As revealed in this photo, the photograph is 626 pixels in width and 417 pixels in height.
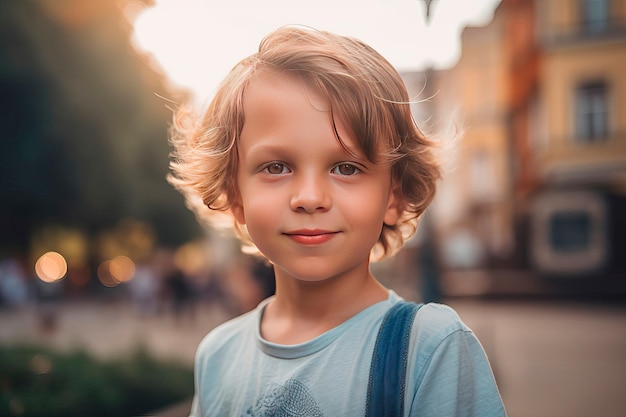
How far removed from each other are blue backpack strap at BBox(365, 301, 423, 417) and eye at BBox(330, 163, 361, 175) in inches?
11.5

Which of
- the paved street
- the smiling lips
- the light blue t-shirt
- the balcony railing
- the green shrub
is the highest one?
the balcony railing

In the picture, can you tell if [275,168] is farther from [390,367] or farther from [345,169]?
[390,367]

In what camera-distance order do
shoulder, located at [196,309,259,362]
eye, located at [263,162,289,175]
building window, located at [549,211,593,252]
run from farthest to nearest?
building window, located at [549,211,593,252], shoulder, located at [196,309,259,362], eye, located at [263,162,289,175]

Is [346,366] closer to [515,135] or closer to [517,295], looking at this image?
[517,295]

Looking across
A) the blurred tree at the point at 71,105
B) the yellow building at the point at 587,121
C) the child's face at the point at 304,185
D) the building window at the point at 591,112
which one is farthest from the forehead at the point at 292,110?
the building window at the point at 591,112

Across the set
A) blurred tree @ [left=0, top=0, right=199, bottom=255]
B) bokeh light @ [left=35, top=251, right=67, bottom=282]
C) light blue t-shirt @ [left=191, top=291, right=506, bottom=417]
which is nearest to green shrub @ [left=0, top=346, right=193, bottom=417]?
blurred tree @ [left=0, top=0, right=199, bottom=255]

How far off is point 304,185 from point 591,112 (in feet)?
69.0

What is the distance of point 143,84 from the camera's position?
10586 millimetres

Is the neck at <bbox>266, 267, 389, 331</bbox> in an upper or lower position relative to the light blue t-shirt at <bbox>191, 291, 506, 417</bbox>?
upper

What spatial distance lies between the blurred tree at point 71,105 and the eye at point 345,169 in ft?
23.7

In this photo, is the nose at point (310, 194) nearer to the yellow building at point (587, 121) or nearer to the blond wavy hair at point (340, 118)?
the blond wavy hair at point (340, 118)

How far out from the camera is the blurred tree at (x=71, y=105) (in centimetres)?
894

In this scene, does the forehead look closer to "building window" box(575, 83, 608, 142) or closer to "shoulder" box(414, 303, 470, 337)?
"shoulder" box(414, 303, 470, 337)

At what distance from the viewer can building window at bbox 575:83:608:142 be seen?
20484 mm
